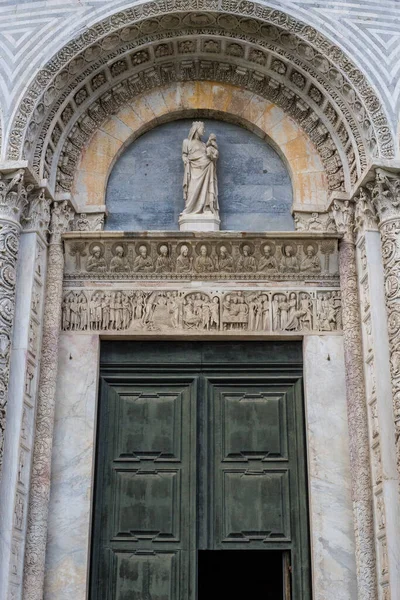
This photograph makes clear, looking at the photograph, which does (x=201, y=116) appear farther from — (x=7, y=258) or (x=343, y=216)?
(x=7, y=258)

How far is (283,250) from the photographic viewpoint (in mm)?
10719

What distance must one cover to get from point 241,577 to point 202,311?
6.10 meters

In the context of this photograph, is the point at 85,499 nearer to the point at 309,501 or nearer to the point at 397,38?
the point at 309,501

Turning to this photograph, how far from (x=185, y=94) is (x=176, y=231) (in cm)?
214

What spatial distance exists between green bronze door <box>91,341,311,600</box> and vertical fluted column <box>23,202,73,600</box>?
2.13 feet

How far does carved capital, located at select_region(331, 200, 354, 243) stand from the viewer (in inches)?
419

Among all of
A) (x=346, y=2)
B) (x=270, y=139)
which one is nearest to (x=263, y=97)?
(x=270, y=139)

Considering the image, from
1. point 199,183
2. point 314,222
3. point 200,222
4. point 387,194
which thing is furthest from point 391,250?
point 199,183

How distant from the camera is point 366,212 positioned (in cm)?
1028

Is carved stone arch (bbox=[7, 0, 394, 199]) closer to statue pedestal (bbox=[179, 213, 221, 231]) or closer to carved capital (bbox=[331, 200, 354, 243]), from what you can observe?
carved capital (bbox=[331, 200, 354, 243])

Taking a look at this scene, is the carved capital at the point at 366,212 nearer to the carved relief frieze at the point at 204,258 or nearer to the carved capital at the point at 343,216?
the carved capital at the point at 343,216

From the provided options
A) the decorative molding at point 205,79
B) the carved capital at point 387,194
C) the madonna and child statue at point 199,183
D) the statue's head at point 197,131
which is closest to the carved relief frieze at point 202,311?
the madonna and child statue at point 199,183

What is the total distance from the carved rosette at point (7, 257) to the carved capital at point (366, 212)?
157 inches

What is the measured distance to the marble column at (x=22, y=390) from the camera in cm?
894
